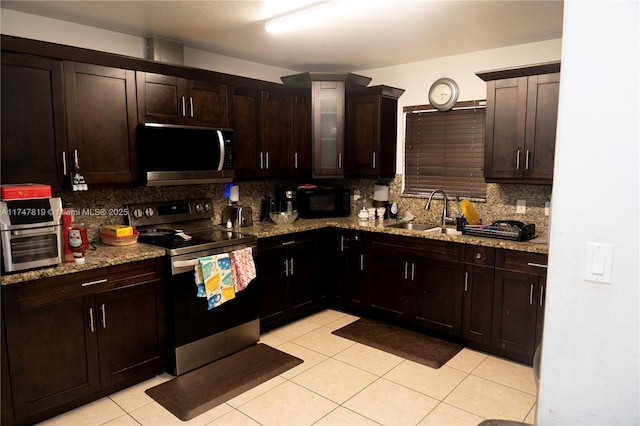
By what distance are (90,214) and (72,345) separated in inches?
41.9

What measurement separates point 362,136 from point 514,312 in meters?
2.17

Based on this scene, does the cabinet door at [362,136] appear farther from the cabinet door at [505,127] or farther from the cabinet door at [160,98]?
the cabinet door at [160,98]

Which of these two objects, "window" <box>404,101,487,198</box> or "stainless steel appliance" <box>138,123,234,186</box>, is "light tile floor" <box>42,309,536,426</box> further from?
"window" <box>404,101,487,198</box>

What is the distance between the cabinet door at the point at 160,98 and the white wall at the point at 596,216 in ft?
9.11

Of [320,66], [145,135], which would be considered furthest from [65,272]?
[320,66]

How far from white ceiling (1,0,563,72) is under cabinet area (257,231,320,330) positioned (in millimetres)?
1682

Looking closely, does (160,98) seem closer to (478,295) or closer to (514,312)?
(478,295)

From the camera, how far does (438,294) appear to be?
3.66 meters

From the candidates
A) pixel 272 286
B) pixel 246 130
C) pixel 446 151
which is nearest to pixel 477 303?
pixel 446 151

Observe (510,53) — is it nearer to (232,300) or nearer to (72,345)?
(232,300)

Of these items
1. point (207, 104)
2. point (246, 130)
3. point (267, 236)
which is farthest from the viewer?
point (246, 130)

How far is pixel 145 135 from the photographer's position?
10.4 feet

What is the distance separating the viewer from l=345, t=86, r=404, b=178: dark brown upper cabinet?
431 cm

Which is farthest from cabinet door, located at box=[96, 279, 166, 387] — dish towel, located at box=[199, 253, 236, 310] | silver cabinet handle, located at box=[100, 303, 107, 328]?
dish towel, located at box=[199, 253, 236, 310]
